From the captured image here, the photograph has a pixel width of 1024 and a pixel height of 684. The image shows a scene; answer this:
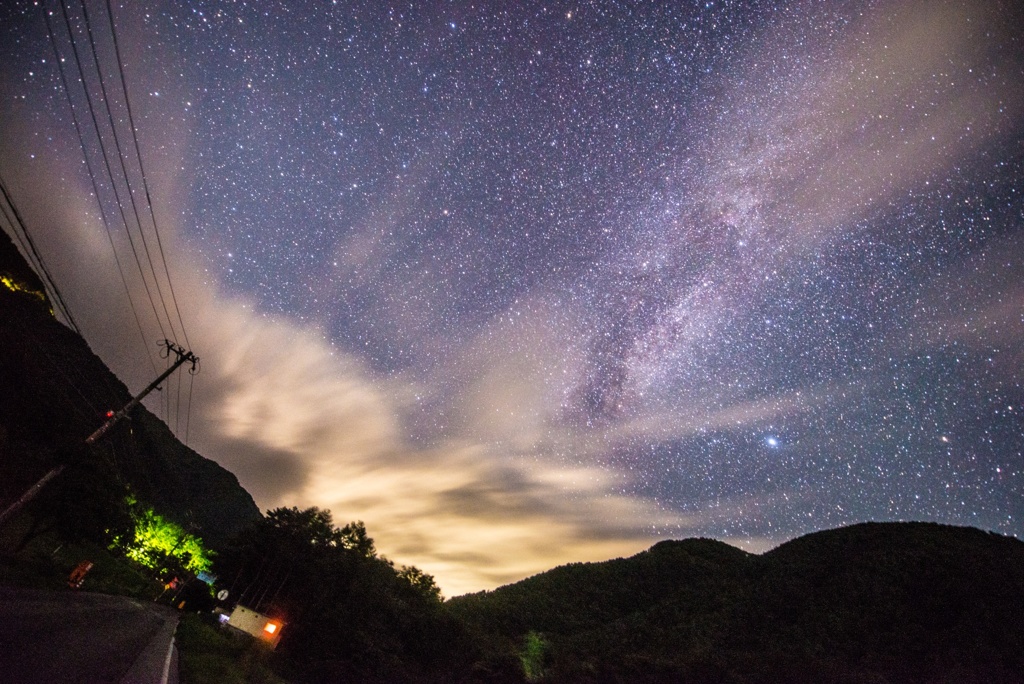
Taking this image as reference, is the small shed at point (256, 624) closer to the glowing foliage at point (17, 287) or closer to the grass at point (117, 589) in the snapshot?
the grass at point (117, 589)

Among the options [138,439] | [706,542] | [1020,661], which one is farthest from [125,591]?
[706,542]

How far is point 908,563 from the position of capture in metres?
39.1

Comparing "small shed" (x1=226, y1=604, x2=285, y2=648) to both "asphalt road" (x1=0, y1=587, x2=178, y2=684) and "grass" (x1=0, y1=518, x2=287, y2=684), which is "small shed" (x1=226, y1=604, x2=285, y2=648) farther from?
"asphalt road" (x1=0, y1=587, x2=178, y2=684)

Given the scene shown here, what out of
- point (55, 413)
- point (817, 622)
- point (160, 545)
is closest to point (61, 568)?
point (160, 545)

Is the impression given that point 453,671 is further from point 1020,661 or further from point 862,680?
point 1020,661

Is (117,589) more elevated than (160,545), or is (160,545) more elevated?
(160,545)

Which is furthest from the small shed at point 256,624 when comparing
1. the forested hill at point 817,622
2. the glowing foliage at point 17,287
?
the glowing foliage at point 17,287

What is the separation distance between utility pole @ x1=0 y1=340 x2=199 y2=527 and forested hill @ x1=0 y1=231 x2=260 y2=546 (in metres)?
1.35

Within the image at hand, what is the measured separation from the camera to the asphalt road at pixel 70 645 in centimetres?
631

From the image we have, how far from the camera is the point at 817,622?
36375 mm

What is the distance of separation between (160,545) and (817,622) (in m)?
61.5

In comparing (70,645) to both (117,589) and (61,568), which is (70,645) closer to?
(61,568)

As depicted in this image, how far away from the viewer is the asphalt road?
20.7 feet

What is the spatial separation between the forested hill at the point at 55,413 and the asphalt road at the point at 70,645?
14.9ft
